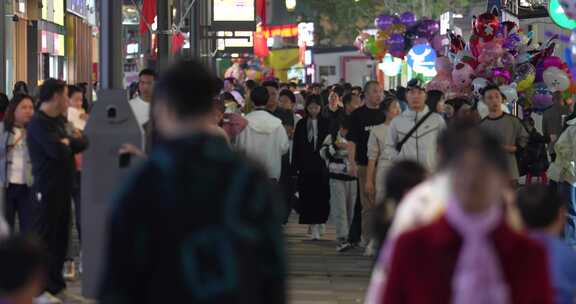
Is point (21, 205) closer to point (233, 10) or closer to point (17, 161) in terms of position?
point (17, 161)

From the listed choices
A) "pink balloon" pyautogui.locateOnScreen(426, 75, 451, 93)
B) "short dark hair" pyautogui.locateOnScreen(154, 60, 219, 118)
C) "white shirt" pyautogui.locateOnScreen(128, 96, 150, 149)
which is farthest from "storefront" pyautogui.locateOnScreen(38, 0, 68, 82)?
"short dark hair" pyautogui.locateOnScreen(154, 60, 219, 118)

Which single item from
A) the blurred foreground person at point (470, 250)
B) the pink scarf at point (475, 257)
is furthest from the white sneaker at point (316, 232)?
the pink scarf at point (475, 257)

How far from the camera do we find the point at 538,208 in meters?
7.45

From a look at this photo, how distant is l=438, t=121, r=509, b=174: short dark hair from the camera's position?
18.7ft

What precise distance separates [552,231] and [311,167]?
11.4 m

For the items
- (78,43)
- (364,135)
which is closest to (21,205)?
(364,135)

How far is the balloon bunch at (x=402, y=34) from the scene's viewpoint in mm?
29688

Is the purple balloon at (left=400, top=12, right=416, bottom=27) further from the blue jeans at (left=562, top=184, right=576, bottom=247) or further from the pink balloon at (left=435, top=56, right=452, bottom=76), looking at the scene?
the blue jeans at (left=562, top=184, right=576, bottom=247)

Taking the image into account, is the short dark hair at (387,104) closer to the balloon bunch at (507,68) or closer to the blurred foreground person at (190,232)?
the balloon bunch at (507,68)

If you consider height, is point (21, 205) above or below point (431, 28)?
below

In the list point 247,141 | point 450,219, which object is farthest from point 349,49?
point 450,219

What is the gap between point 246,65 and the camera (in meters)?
68.3

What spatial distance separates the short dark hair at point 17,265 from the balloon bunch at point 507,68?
564 inches

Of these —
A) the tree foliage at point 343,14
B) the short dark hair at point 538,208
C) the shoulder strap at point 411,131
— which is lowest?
the short dark hair at point 538,208
